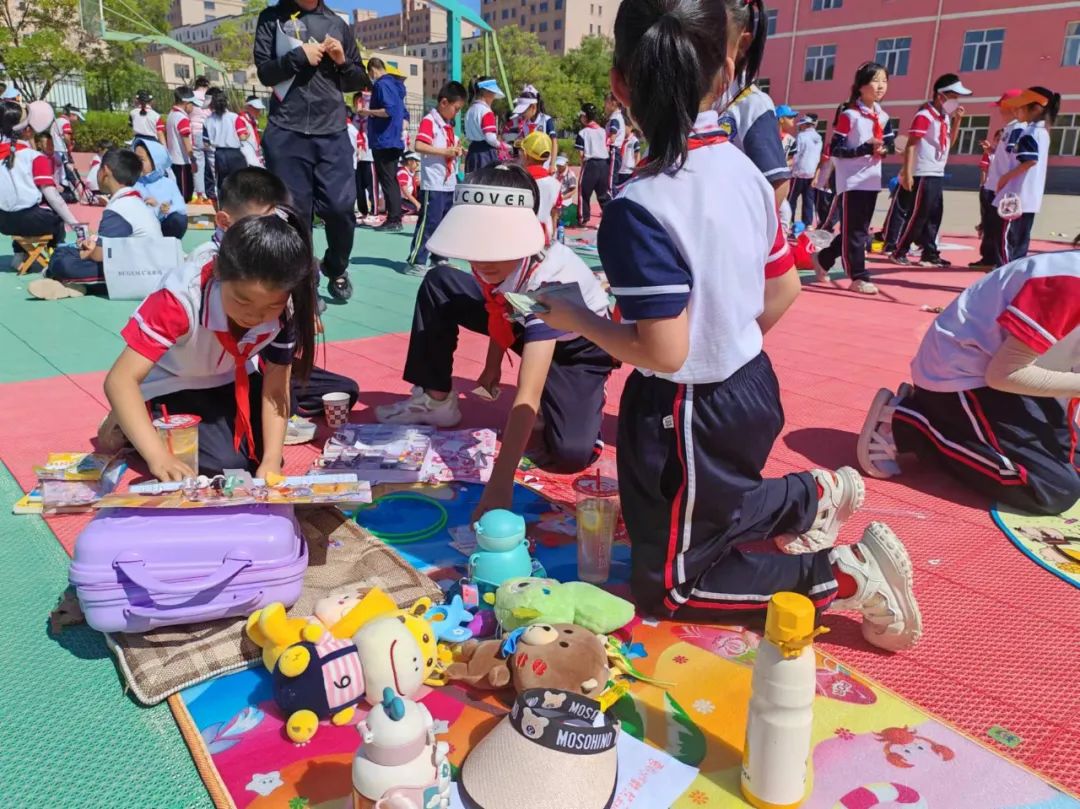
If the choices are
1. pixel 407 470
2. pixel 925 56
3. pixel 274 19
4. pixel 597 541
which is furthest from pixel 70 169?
pixel 925 56

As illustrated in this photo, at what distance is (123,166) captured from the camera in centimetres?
536

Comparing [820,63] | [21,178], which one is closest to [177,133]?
[21,178]

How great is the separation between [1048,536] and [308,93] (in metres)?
4.01

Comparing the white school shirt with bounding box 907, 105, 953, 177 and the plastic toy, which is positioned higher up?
the white school shirt with bounding box 907, 105, 953, 177

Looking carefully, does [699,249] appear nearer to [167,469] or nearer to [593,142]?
[167,469]

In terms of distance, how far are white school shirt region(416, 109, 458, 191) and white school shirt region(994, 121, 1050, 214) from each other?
453 cm

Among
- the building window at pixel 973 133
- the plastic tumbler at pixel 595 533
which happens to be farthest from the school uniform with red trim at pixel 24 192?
the building window at pixel 973 133

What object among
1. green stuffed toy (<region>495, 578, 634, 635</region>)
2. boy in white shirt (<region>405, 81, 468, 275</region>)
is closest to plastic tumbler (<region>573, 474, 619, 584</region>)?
green stuffed toy (<region>495, 578, 634, 635</region>)

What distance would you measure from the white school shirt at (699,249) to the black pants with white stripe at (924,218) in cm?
616

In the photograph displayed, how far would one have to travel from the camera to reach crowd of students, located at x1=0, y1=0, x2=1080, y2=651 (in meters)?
1.50

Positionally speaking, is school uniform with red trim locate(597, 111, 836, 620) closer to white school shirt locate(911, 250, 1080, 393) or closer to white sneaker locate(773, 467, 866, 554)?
white sneaker locate(773, 467, 866, 554)

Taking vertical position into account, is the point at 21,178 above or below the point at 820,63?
below

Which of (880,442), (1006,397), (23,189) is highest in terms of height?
(23,189)

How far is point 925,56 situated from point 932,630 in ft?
94.8
